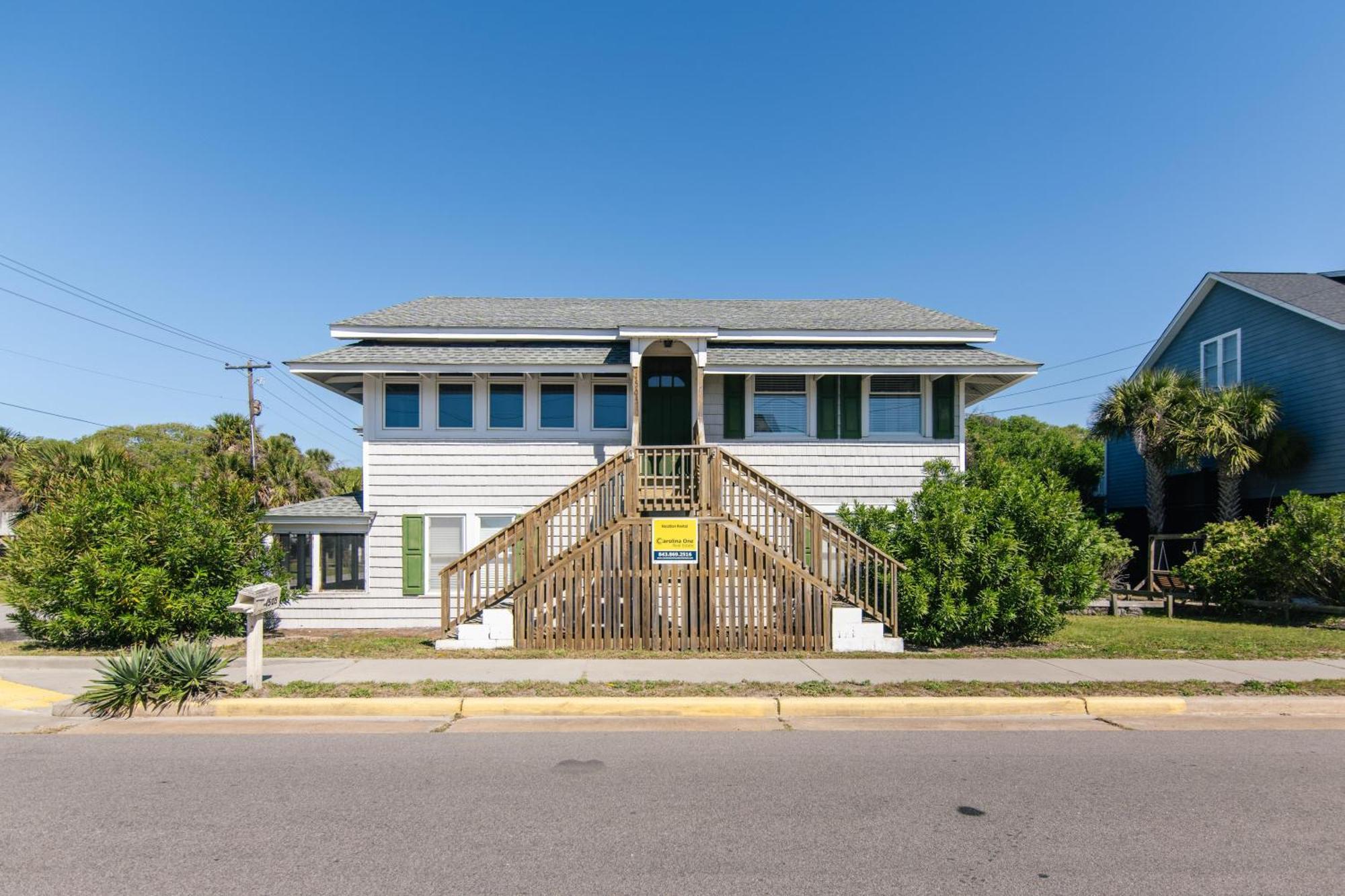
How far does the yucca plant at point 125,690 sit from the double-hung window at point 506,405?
7.89 meters

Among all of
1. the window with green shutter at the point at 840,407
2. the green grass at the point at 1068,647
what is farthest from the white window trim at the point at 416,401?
the window with green shutter at the point at 840,407

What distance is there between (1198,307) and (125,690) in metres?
27.4

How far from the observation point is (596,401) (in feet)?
49.7

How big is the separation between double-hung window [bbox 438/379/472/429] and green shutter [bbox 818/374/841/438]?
6971 millimetres

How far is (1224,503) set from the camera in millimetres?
19578

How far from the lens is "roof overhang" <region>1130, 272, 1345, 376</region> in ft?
60.2

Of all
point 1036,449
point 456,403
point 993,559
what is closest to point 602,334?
point 456,403

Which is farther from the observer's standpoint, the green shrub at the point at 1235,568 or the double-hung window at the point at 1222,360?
the double-hung window at the point at 1222,360

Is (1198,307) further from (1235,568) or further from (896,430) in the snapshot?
(896,430)

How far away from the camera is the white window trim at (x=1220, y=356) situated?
21.4m

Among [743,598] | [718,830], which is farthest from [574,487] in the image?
[718,830]

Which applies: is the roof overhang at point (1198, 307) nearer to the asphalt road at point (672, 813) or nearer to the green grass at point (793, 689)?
the green grass at point (793, 689)

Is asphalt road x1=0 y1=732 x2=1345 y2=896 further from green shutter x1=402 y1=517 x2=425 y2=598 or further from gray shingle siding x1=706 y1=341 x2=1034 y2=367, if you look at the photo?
gray shingle siding x1=706 y1=341 x2=1034 y2=367

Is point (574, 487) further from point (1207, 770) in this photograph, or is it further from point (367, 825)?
point (1207, 770)
